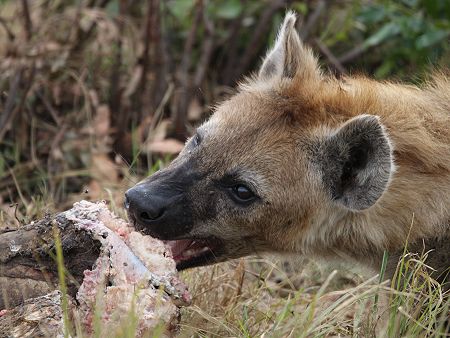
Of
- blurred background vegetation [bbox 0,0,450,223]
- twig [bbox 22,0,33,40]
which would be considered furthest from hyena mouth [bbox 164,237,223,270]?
twig [bbox 22,0,33,40]

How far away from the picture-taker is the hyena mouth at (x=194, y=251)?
3.39 metres

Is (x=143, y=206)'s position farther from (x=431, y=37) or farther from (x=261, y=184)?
(x=431, y=37)

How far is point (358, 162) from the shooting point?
3230 mm

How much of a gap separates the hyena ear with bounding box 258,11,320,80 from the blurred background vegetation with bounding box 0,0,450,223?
1332 millimetres

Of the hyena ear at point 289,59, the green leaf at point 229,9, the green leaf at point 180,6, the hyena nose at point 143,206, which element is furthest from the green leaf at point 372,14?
the hyena nose at point 143,206

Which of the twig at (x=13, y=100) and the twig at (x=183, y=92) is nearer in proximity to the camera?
the twig at (x=13, y=100)

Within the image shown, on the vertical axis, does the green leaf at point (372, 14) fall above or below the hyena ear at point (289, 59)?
below

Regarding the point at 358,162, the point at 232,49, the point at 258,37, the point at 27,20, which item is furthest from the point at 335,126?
the point at 232,49

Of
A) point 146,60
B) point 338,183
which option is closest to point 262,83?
point 338,183

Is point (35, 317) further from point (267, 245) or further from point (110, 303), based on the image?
point (267, 245)

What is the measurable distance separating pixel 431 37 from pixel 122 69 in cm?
217

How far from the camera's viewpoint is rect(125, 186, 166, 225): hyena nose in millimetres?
3137

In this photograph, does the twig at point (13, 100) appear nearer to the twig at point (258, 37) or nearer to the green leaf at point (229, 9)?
the green leaf at point (229, 9)

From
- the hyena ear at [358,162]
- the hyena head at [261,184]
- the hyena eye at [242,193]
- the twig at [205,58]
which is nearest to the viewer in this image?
the hyena ear at [358,162]
